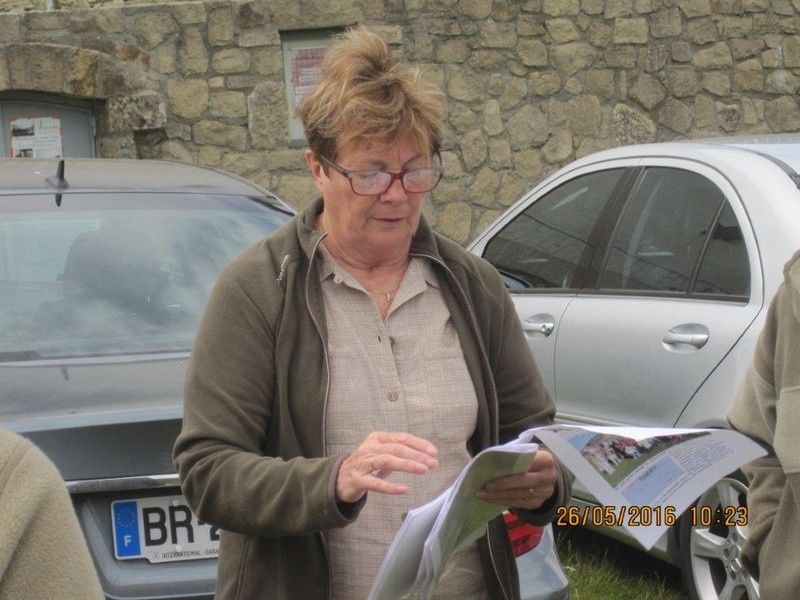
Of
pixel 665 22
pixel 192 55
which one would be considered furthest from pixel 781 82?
pixel 192 55

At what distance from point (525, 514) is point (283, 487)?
0.51m

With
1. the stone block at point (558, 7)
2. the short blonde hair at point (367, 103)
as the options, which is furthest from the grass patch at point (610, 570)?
the stone block at point (558, 7)

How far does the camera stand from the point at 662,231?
4824 millimetres

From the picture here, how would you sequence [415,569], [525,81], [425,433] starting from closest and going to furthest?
[415,569], [425,433], [525,81]

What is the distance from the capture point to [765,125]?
1105 cm

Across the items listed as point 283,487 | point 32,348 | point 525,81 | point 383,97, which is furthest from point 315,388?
point 525,81

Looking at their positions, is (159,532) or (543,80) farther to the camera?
(543,80)

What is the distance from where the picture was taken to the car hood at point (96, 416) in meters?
3.06

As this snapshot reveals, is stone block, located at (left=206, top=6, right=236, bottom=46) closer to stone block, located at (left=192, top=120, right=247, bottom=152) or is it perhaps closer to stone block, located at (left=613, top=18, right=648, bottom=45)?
stone block, located at (left=192, top=120, right=247, bottom=152)

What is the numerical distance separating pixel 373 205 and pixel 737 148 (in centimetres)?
272

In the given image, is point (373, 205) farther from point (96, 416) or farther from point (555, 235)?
point (555, 235)

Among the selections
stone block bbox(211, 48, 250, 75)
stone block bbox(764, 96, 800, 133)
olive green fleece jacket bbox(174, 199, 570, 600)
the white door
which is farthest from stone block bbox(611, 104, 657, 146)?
olive green fleece jacket bbox(174, 199, 570, 600)

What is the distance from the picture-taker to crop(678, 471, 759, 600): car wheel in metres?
4.09

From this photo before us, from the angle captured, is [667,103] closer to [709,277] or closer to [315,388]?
[709,277]
